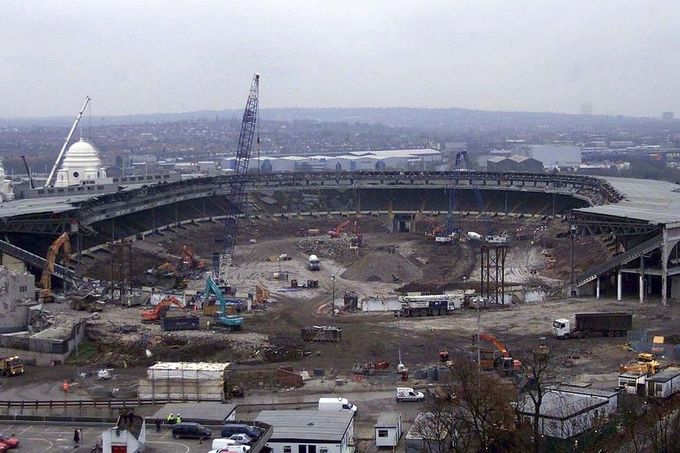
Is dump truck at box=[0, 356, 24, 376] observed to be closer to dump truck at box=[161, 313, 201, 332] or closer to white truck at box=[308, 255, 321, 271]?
dump truck at box=[161, 313, 201, 332]

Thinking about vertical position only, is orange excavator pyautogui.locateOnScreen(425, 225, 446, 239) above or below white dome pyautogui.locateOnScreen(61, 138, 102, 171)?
below

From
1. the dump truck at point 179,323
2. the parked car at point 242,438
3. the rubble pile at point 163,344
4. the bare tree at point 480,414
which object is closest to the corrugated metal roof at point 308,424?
the bare tree at point 480,414

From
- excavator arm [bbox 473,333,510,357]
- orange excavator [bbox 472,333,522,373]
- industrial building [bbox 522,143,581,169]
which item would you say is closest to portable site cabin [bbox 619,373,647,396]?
orange excavator [bbox 472,333,522,373]

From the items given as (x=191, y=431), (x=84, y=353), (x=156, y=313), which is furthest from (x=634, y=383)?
(x=156, y=313)

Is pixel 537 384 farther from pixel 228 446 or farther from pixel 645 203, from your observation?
pixel 645 203

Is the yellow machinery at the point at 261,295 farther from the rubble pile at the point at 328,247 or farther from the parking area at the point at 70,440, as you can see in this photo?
the parking area at the point at 70,440
